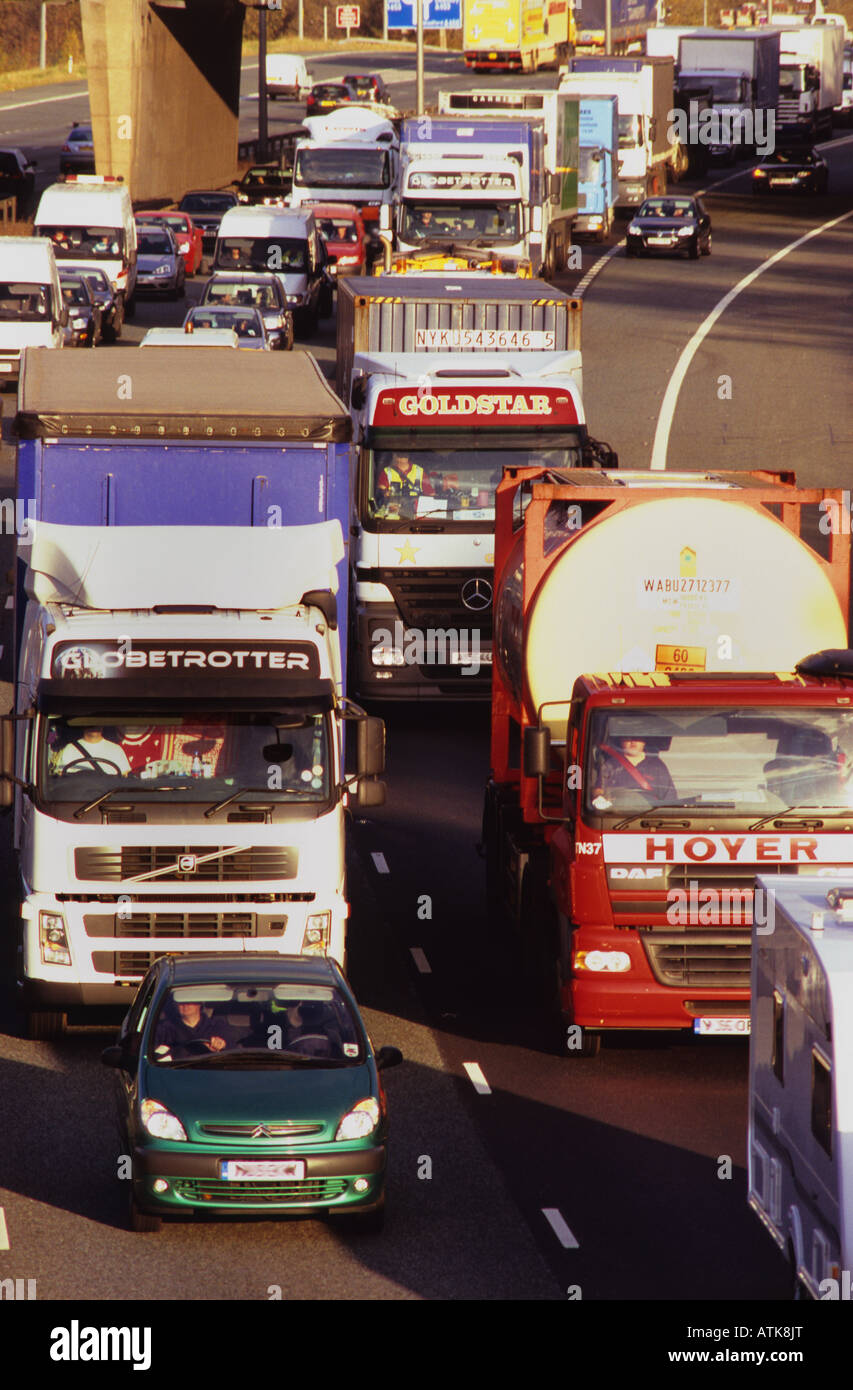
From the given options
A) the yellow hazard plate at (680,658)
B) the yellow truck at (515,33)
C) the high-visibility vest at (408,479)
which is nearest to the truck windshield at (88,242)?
the high-visibility vest at (408,479)

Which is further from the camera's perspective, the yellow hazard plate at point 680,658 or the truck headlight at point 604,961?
the yellow hazard plate at point 680,658

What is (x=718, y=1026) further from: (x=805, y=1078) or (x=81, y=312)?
(x=81, y=312)

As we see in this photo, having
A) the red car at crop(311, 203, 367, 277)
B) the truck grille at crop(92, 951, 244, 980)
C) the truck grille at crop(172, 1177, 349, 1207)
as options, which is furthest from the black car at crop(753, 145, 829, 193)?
the truck grille at crop(172, 1177, 349, 1207)

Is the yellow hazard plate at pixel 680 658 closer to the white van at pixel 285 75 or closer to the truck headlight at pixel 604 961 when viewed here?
the truck headlight at pixel 604 961

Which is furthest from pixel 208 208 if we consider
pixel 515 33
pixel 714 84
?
pixel 515 33

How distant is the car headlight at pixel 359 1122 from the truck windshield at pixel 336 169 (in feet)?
162

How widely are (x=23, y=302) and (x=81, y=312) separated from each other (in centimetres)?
321

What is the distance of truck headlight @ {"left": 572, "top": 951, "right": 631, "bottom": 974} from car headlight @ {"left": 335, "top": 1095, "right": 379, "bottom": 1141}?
112 inches

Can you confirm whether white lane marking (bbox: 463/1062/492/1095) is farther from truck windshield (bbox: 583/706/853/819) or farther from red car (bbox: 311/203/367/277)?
red car (bbox: 311/203/367/277)

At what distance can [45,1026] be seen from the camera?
1585 cm

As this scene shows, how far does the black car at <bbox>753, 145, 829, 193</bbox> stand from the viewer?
7444cm

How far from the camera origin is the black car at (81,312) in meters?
46.2

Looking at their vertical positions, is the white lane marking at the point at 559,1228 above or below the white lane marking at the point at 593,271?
below

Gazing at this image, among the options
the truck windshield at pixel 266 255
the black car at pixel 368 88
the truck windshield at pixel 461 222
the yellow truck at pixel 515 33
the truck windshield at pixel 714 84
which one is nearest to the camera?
the truck windshield at pixel 461 222
